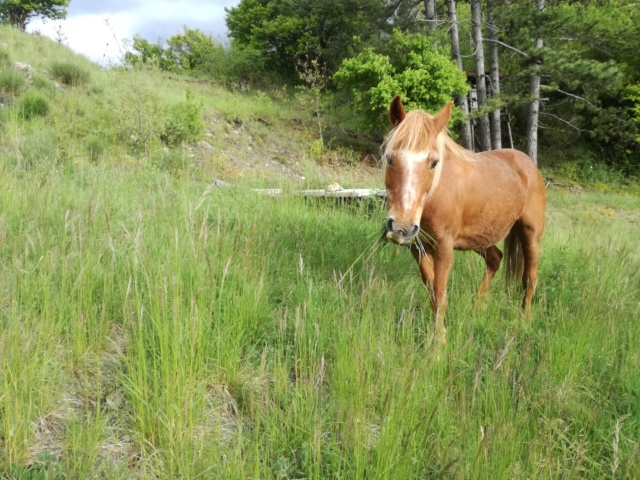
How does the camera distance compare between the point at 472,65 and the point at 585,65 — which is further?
the point at 472,65

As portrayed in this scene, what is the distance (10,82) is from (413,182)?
1072cm

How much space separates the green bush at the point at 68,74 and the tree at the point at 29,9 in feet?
67.8

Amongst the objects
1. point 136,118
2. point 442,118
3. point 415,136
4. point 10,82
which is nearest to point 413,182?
point 415,136

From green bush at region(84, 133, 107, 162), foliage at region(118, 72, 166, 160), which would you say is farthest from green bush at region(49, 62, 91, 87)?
green bush at region(84, 133, 107, 162)

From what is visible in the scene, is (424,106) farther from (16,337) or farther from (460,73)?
(16,337)

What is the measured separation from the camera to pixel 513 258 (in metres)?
4.00

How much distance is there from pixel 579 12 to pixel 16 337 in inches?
766

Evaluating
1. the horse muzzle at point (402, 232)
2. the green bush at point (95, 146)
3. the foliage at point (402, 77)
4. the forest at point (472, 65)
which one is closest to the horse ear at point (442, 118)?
the horse muzzle at point (402, 232)

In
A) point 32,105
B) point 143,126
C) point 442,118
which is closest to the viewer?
point 442,118

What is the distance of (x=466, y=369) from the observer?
7.10ft

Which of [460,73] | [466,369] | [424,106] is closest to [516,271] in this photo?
[466,369]

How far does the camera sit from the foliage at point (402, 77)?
14227 mm

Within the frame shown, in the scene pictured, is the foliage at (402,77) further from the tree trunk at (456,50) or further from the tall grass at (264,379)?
the tall grass at (264,379)

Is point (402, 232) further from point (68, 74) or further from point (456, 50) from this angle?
point (456, 50)
